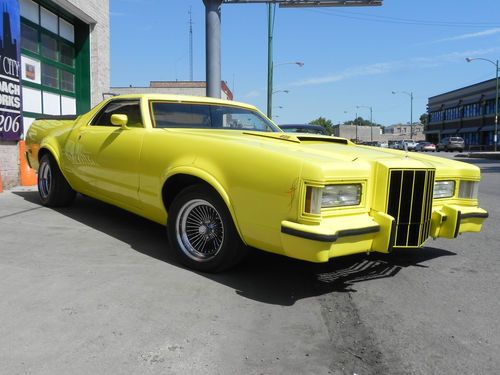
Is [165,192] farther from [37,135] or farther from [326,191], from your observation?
[37,135]

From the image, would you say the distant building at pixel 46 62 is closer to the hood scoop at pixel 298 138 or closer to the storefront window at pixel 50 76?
the storefront window at pixel 50 76

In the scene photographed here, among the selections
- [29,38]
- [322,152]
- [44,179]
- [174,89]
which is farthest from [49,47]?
[174,89]

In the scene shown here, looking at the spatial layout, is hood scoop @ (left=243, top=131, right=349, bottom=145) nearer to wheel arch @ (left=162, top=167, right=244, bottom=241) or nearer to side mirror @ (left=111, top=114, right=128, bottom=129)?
wheel arch @ (left=162, top=167, right=244, bottom=241)

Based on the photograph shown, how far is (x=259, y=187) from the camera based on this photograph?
364cm

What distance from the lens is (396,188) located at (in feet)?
12.4

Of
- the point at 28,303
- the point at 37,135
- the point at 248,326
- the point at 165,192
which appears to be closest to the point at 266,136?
the point at 165,192

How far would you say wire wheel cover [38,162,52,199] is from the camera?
6.88 metres

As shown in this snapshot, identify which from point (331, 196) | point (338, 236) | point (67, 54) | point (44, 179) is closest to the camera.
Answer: point (338, 236)

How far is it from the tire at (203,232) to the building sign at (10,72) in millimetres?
6264

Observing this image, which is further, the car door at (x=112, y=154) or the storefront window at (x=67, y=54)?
the storefront window at (x=67, y=54)

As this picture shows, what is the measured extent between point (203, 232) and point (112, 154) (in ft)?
5.18

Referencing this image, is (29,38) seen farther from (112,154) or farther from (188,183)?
(188,183)

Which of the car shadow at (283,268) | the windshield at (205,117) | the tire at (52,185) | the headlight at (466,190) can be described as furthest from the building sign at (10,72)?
the headlight at (466,190)

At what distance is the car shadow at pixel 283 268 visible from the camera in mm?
3936
